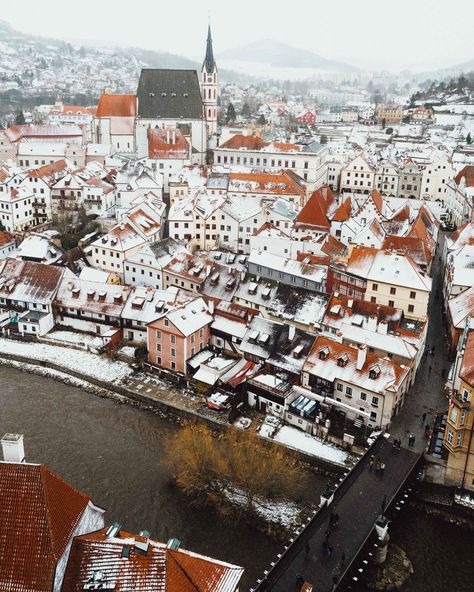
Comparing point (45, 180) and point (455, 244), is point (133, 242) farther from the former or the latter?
point (455, 244)

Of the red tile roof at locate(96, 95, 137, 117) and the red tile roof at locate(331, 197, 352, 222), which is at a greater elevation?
the red tile roof at locate(96, 95, 137, 117)

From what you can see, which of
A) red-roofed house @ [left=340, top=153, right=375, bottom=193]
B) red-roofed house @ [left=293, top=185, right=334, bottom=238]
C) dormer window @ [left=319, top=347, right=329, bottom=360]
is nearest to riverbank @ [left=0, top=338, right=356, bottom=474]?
dormer window @ [left=319, top=347, right=329, bottom=360]

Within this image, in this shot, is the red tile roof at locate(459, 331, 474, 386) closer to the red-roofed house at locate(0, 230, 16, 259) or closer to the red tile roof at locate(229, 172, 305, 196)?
the red tile roof at locate(229, 172, 305, 196)

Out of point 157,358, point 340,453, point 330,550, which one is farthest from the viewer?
point 157,358

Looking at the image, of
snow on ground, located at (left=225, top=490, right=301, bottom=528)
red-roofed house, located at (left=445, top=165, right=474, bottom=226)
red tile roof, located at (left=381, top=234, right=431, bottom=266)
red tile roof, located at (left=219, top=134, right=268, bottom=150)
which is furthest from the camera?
red tile roof, located at (left=219, top=134, right=268, bottom=150)

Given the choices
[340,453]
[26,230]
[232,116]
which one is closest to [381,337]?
[340,453]

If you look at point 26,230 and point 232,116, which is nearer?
point 26,230

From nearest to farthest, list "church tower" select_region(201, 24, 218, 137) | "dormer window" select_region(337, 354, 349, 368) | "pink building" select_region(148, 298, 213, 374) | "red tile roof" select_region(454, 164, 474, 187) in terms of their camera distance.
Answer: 1. "dormer window" select_region(337, 354, 349, 368)
2. "pink building" select_region(148, 298, 213, 374)
3. "red tile roof" select_region(454, 164, 474, 187)
4. "church tower" select_region(201, 24, 218, 137)
